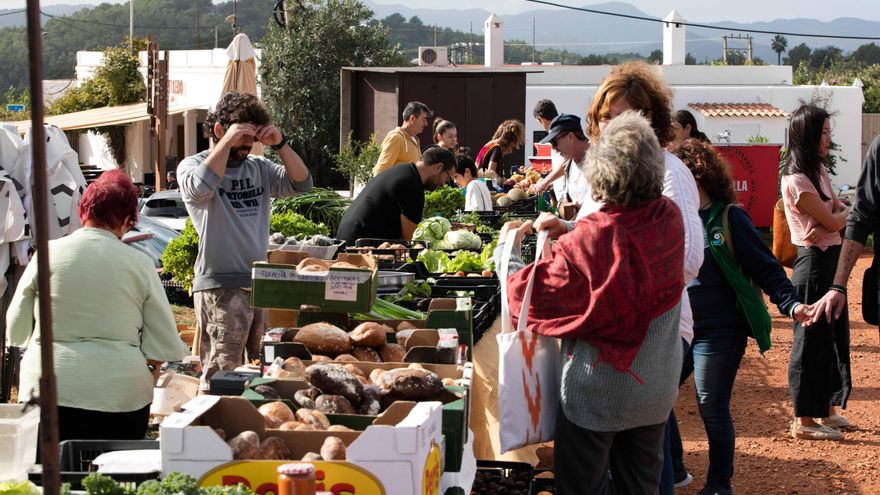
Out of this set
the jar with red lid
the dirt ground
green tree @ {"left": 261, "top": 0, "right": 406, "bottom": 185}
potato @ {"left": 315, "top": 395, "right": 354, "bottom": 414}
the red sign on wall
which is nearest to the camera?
the jar with red lid

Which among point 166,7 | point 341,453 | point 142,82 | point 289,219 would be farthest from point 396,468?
point 166,7

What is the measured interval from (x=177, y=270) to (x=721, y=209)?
3.84 metres

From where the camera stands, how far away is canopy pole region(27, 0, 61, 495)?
5.05 feet

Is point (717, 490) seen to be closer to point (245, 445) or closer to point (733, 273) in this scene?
point (733, 273)

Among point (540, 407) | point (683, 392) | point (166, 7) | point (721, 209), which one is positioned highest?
point (166, 7)

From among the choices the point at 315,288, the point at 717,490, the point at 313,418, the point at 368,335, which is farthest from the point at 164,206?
the point at 313,418

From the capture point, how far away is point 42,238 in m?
1.57

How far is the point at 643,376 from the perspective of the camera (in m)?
3.60

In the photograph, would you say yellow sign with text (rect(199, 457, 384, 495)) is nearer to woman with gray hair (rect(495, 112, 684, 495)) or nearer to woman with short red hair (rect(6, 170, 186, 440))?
woman with gray hair (rect(495, 112, 684, 495))

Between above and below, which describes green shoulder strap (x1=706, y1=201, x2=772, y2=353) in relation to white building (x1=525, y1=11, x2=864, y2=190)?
below

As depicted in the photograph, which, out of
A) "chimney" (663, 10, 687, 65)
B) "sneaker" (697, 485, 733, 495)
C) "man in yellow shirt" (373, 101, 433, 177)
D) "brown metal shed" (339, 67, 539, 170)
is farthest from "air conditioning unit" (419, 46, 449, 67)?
"sneaker" (697, 485, 733, 495)

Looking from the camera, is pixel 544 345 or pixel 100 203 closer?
pixel 544 345

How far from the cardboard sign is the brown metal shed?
19.7m

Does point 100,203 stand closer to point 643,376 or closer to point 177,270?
point 643,376
